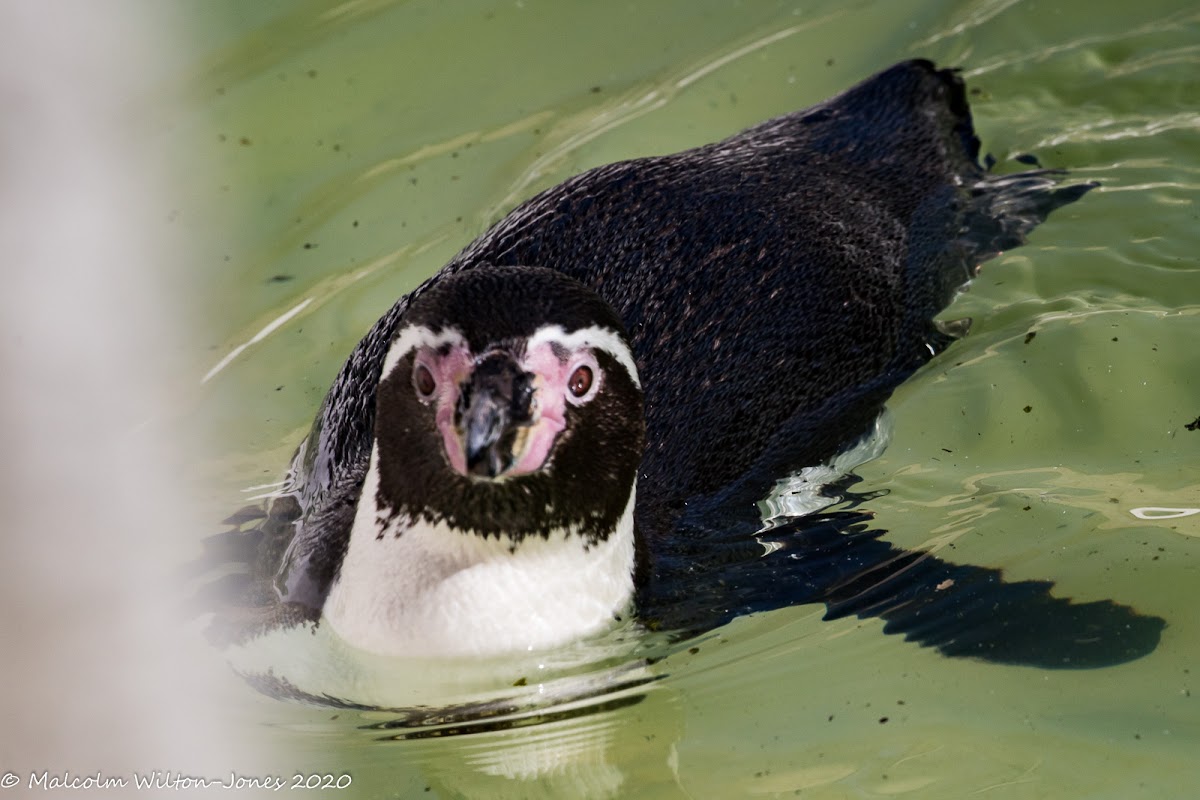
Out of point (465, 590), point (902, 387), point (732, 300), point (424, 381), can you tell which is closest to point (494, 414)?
point (424, 381)

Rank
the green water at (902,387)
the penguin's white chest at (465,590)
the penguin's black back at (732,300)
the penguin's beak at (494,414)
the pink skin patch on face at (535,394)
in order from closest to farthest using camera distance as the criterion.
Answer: the penguin's beak at (494,414) < the pink skin patch on face at (535,394) < the green water at (902,387) < the penguin's white chest at (465,590) < the penguin's black back at (732,300)

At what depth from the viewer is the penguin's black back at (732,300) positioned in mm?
3424

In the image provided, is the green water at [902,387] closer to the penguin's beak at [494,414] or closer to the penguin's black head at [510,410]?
the penguin's black head at [510,410]

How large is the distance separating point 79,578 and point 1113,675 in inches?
74.0

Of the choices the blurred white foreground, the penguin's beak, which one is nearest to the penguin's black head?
the penguin's beak

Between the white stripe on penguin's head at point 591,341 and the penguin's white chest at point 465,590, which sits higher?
the white stripe on penguin's head at point 591,341

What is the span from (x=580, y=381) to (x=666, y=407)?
74 cm

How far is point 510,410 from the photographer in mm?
2529

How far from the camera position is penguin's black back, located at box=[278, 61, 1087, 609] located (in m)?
3.42

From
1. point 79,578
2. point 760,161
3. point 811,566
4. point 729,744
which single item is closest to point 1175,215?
point 760,161

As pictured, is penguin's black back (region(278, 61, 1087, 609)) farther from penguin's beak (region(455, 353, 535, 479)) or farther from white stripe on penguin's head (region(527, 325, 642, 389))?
penguin's beak (region(455, 353, 535, 479))

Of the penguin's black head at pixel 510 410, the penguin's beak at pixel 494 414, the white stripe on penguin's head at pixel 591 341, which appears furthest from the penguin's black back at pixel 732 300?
the penguin's beak at pixel 494 414

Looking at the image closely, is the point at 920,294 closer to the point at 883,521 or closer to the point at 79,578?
the point at 883,521

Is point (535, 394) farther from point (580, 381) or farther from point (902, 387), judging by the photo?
point (902, 387)
